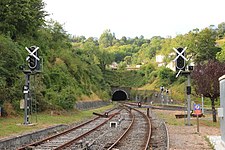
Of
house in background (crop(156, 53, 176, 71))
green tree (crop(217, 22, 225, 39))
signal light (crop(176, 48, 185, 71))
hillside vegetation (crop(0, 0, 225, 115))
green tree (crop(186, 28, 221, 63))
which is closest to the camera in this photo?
signal light (crop(176, 48, 185, 71))

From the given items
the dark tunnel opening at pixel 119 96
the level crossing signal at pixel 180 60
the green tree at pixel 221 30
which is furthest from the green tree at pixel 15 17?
the green tree at pixel 221 30

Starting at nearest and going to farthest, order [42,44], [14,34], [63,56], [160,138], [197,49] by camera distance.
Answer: [160,138]
[14,34]
[42,44]
[63,56]
[197,49]

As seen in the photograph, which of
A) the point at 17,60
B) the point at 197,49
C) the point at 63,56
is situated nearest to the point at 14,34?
the point at 17,60

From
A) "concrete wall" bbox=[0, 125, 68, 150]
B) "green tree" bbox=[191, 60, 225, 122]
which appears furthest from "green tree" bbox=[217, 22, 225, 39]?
"concrete wall" bbox=[0, 125, 68, 150]

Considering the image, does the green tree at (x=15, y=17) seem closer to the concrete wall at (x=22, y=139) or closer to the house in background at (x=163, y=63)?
the concrete wall at (x=22, y=139)

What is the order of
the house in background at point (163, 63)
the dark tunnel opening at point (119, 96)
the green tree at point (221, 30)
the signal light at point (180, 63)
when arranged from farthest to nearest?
1. the green tree at point (221, 30)
2. the dark tunnel opening at point (119, 96)
3. the house in background at point (163, 63)
4. the signal light at point (180, 63)

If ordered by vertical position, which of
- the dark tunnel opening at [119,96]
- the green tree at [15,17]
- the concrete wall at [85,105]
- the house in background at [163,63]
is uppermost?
the house in background at [163,63]

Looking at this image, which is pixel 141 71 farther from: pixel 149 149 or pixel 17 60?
pixel 149 149

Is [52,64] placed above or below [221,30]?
below

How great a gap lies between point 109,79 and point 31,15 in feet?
211

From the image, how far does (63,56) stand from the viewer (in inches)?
2080

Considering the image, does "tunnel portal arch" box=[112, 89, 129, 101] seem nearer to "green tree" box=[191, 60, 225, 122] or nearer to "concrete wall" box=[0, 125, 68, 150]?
"green tree" box=[191, 60, 225, 122]

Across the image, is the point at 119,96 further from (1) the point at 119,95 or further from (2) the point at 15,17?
(2) the point at 15,17

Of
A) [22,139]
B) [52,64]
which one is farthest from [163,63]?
[22,139]
